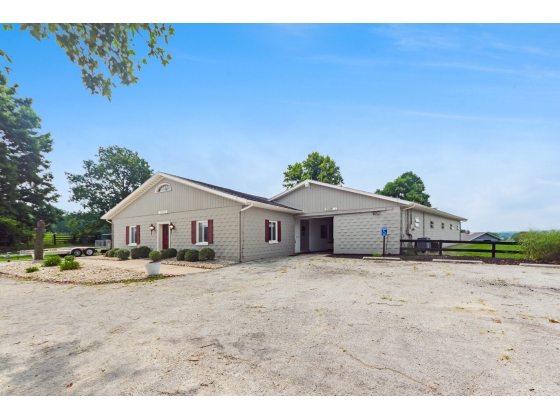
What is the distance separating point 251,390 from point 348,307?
10.5 feet

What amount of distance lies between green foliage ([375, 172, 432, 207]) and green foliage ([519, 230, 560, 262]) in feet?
98.5

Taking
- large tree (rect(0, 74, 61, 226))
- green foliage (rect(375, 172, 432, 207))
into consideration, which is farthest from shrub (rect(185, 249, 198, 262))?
green foliage (rect(375, 172, 432, 207))

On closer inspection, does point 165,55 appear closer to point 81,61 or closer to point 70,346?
point 81,61

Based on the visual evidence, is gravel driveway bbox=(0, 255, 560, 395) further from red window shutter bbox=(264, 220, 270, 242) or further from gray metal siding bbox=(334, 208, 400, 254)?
red window shutter bbox=(264, 220, 270, 242)

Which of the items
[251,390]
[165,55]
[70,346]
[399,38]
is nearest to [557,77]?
[399,38]

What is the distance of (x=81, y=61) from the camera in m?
4.75

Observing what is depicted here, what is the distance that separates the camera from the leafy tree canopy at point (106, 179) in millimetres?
35094

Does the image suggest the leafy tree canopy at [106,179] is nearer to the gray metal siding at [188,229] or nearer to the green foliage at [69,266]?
the gray metal siding at [188,229]

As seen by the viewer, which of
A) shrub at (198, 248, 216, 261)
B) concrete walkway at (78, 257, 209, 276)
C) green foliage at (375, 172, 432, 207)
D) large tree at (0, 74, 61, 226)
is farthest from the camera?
green foliage at (375, 172, 432, 207)

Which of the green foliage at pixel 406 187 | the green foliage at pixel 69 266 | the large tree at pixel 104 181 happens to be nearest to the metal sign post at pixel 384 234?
the green foliage at pixel 69 266

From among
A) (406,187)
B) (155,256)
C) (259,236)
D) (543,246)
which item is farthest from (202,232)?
(406,187)

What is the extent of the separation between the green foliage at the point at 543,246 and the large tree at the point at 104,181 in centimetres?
3995

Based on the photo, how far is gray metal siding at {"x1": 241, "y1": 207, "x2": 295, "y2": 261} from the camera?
14.0m
